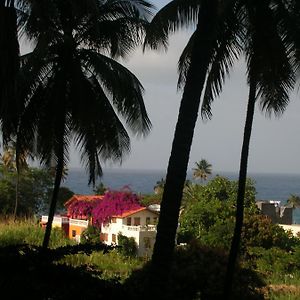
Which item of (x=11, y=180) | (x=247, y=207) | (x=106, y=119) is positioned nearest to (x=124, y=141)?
(x=106, y=119)

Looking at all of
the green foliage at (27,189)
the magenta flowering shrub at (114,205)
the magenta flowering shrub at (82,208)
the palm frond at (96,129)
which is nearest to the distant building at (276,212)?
the magenta flowering shrub at (82,208)

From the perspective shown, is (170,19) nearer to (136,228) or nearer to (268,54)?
(268,54)

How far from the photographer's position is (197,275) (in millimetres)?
12148

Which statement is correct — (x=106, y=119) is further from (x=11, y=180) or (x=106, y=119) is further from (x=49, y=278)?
(x=11, y=180)

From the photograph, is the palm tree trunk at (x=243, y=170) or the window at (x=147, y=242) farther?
the window at (x=147, y=242)

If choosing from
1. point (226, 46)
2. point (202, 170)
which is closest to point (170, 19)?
point (226, 46)

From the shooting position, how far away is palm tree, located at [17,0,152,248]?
45.5 ft

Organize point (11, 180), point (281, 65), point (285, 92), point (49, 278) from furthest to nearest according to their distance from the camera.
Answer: point (11, 180) → point (285, 92) → point (281, 65) → point (49, 278)

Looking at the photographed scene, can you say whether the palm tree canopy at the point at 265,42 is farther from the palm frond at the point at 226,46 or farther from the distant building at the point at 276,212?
the distant building at the point at 276,212

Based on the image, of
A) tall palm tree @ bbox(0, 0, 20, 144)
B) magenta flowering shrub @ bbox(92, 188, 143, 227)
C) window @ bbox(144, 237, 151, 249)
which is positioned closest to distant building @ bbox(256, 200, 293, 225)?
magenta flowering shrub @ bbox(92, 188, 143, 227)

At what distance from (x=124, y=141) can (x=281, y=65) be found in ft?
16.6

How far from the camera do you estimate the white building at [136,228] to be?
3372 centimetres

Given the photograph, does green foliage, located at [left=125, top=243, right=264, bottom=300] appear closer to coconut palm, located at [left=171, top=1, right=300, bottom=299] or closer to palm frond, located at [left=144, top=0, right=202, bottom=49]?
coconut palm, located at [left=171, top=1, right=300, bottom=299]

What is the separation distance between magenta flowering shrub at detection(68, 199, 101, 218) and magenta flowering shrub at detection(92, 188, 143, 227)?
1.04 metres
